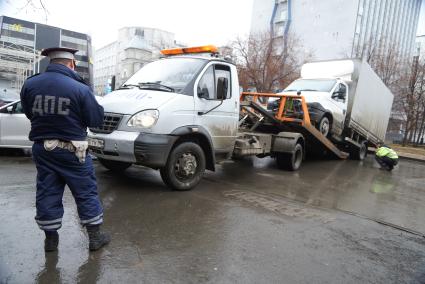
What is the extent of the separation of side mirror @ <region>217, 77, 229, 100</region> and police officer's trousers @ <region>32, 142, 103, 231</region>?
3261 millimetres

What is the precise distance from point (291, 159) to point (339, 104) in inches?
120

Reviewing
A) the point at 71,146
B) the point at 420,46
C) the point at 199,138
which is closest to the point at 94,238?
the point at 71,146

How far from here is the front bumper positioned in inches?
202

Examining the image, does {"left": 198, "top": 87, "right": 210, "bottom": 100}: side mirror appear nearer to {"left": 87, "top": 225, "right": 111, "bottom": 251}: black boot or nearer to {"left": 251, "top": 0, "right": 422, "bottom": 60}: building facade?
{"left": 87, "top": 225, "right": 111, "bottom": 251}: black boot

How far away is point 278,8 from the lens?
2256 inches

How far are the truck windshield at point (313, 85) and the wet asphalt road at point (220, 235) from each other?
4230mm

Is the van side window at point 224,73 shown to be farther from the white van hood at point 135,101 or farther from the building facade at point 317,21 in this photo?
the building facade at point 317,21

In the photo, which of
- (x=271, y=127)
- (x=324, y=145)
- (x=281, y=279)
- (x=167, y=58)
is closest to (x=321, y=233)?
(x=281, y=279)

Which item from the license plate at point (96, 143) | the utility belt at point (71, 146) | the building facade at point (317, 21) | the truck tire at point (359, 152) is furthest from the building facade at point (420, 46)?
the building facade at point (317, 21)

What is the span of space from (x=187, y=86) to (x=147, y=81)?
2.62 feet

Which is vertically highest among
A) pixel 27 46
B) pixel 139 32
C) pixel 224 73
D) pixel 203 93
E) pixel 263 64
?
pixel 139 32

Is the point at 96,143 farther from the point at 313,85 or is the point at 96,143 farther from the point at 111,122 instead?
the point at 313,85

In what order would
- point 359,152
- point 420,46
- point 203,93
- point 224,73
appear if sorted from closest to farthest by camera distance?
1. point 203,93
2. point 224,73
3. point 359,152
4. point 420,46

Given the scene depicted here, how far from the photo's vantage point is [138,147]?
512cm
